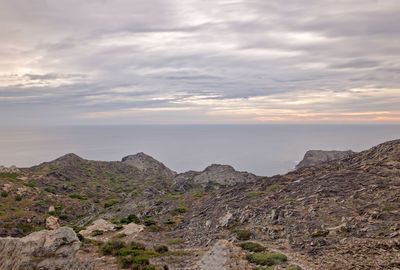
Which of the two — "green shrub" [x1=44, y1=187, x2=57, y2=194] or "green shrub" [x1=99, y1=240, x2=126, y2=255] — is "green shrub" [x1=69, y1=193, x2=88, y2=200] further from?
"green shrub" [x1=99, y1=240, x2=126, y2=255]

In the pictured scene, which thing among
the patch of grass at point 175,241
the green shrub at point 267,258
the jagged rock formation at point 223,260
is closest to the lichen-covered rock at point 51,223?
the patch of grass at point 175,241

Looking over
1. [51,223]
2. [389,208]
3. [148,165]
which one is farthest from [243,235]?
[148,165]

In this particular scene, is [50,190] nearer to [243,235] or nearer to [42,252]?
[42,252]

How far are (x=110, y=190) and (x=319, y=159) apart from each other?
276 ft

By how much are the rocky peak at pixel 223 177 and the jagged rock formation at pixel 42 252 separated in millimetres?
59341

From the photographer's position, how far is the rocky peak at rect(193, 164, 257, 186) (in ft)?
256

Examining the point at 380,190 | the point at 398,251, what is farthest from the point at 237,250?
the point at 380,190

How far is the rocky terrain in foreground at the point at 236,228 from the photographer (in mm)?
16734

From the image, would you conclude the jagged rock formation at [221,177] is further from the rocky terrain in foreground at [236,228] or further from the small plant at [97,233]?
the small plant at [97,233]

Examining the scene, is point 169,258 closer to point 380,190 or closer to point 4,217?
point 380,190

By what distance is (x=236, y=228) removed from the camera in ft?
90.8

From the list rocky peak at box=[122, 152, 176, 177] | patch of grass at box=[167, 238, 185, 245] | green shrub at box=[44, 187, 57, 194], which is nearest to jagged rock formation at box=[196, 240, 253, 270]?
patch of grass at box=[167, 238, 185, 245]

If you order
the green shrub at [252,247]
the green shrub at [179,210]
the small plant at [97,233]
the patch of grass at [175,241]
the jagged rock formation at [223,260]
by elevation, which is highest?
the jagged rock formation at [223,260]

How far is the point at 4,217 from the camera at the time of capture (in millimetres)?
40375
